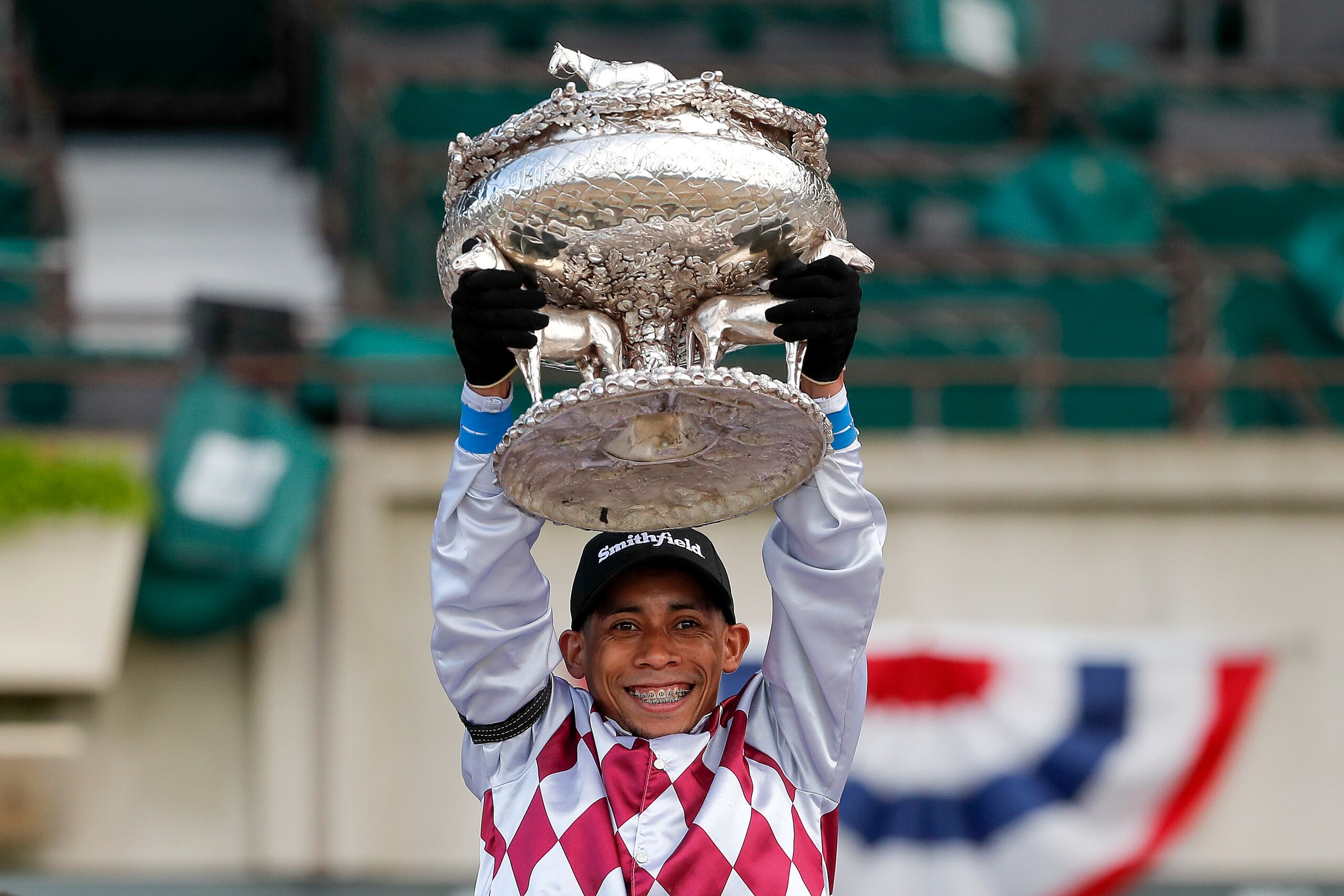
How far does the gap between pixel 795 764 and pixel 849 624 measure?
0.76ft

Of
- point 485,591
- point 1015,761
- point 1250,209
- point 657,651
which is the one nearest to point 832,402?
point 657,651

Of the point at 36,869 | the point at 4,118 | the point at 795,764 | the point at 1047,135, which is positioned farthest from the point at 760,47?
the point at 795,764

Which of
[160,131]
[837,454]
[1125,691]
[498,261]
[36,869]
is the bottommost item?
[36,869]

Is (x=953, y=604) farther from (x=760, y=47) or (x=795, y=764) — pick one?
(x=760, y=47)

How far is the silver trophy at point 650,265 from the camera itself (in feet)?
7.63

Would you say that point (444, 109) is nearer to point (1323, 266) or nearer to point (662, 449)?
point (1323, 266)

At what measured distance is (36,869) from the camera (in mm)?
6312

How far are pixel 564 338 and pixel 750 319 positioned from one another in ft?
0.81

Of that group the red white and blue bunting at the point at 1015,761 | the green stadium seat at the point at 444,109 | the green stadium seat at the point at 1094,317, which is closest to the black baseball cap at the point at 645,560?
the red white and blue bunting at the point at 1015,761

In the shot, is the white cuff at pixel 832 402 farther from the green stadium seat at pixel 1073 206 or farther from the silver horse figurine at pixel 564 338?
the green stadium seat at pixel 1073 206

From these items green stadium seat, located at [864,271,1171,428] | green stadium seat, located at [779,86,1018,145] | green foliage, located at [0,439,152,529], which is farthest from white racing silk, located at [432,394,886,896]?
green stadium seat, located at [779,86,1018,145]

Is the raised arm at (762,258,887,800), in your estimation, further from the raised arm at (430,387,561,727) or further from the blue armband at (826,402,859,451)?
the raised arm at (430,387,561,727)

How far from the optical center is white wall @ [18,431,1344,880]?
6477mm

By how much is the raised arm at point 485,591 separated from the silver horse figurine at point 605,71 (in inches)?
17.3
